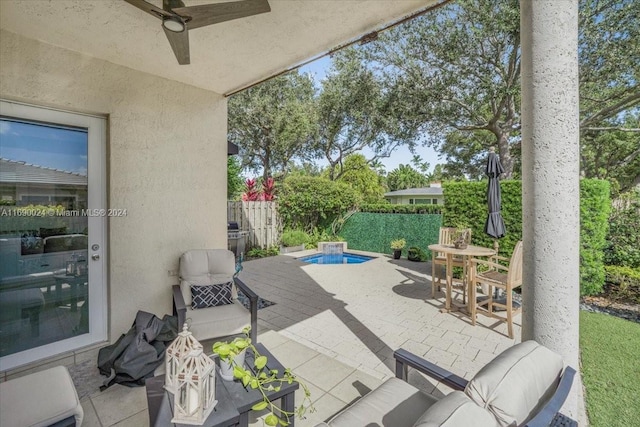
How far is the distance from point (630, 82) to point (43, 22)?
1220 cm

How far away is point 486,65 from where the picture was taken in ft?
27.8

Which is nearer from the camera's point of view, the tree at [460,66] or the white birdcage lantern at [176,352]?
the white birdcage lantern at [176,352]

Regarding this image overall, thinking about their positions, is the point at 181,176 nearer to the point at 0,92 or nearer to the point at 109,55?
the point at 109,55

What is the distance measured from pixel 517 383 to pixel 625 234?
6.91 m

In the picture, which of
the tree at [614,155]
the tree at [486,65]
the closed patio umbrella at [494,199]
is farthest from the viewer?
the tree at [614,155]

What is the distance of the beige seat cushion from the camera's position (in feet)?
5.79

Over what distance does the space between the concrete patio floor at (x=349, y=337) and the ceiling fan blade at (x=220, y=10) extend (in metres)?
3.16

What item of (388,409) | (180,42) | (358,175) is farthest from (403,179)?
(388,409)

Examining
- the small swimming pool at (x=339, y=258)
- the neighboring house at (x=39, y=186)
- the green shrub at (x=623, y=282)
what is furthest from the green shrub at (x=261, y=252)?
the green shrub at (x=623, y=282)

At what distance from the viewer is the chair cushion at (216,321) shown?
3129 millimetres

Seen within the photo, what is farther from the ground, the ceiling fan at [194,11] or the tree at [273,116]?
→ the tree at [273,116]

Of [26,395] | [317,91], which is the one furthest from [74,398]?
[317,91]

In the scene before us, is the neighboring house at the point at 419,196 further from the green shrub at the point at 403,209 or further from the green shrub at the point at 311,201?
the green shrub at the point at 311,201

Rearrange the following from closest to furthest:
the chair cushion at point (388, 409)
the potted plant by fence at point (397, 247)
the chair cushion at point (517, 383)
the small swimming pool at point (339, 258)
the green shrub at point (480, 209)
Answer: the chair cushion at point (517, 383) < the chair cushion at point (388, 409) < the green shrub at point (480, 209) < the potted plant by fence at point (397, 247) < the small swimming pool at point (339, 258)
